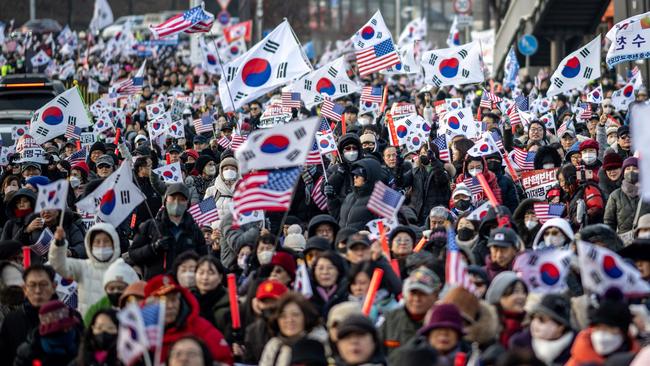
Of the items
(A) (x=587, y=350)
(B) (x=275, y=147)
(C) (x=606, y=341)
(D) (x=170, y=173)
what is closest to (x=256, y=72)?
(D) (x=170, y=173)

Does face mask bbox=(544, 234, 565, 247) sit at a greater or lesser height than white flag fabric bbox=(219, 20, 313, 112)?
lesser

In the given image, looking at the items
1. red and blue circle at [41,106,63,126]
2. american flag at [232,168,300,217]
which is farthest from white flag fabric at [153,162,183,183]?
american flag at [232,168,300,217]

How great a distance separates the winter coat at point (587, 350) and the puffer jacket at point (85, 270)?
4.22 metres

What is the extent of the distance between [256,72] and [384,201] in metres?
5.41

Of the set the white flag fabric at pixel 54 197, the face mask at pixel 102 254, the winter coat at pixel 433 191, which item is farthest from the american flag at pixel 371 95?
the face mask at pixel 102 254

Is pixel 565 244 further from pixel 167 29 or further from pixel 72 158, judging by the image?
pixel 167 29

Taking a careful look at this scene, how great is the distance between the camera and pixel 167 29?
73.3 ft

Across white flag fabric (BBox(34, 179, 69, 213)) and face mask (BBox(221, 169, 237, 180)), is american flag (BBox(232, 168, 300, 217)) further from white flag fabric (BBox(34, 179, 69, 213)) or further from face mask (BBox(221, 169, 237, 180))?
face mask (BBox(221, 169, 237, 180))

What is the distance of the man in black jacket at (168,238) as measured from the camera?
13430 mm

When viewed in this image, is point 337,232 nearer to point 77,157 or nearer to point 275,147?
point 275,147

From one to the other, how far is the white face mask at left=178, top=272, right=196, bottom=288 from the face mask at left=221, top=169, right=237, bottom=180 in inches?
174

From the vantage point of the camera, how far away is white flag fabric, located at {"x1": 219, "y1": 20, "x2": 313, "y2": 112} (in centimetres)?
1844

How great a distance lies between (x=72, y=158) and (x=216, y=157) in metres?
1.72

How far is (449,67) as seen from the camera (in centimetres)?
2309
